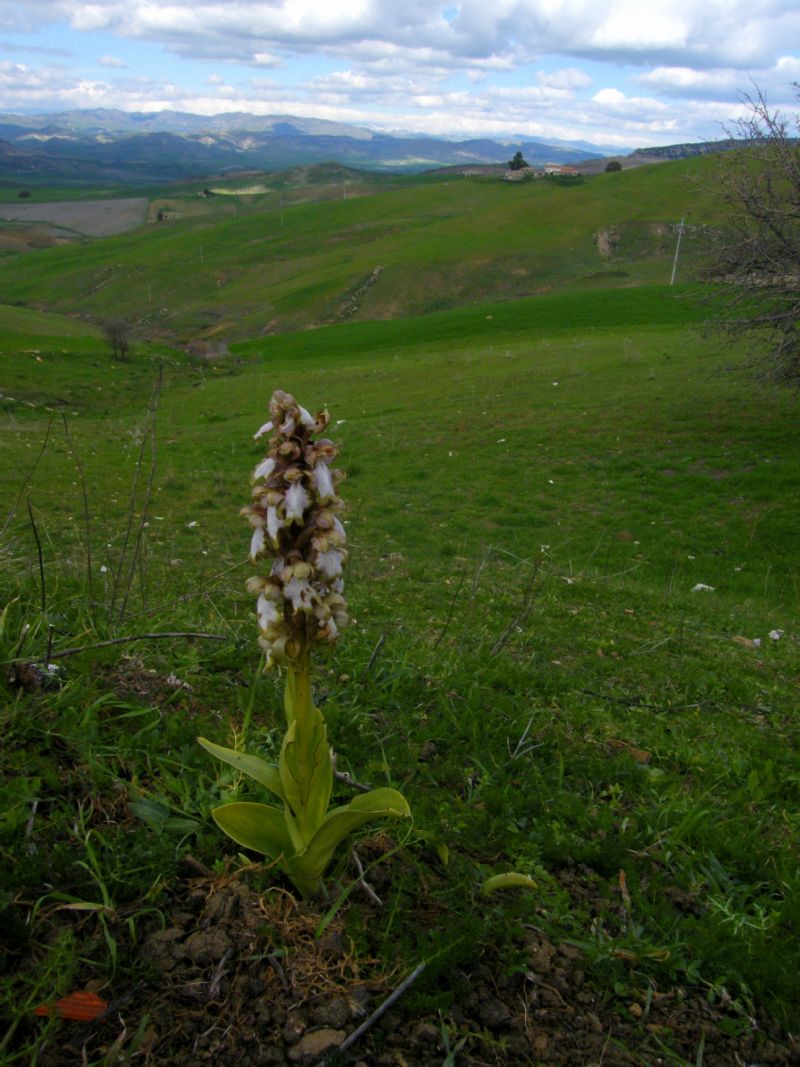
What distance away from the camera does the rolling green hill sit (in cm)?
6962

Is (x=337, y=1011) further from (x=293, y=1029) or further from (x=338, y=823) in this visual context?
(x=338, y=823)

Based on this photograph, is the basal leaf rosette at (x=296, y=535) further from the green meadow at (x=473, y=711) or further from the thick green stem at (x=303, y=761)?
the green meadow at (x=473, y=711)

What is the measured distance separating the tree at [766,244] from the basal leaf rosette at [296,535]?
54.3ft

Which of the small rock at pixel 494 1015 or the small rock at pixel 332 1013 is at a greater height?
the small rock at pixel 332 1013

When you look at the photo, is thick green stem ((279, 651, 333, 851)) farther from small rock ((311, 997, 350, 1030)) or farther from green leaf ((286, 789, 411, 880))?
small rock ((311, 997, 350, 1030))

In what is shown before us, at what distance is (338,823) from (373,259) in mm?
82199

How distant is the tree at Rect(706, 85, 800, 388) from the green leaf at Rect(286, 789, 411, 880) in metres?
16.6

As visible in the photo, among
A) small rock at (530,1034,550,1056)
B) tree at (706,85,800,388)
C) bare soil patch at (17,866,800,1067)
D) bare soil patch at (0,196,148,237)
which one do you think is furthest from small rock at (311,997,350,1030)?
bare soil patch at (0,196,148,237)

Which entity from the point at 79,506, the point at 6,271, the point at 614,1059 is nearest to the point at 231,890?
the point at 614,1059

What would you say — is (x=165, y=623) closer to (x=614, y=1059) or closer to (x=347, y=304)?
(x=614, y=1059)

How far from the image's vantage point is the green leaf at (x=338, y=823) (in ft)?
8.50

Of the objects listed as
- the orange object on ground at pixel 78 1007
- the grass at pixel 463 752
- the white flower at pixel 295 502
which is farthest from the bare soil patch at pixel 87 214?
the orange object on ground at pixel 78 1007

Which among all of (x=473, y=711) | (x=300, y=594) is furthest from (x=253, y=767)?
(x=473, y=711)

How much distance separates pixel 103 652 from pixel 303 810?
215 cm
